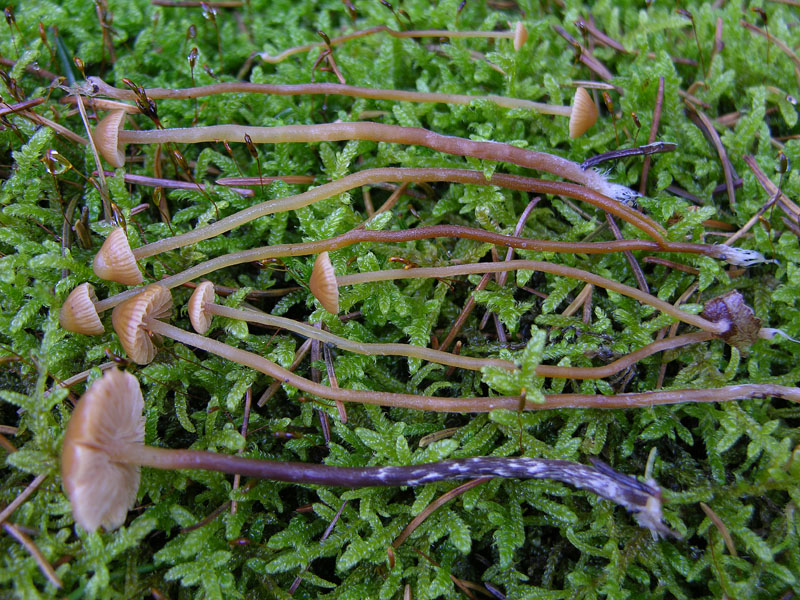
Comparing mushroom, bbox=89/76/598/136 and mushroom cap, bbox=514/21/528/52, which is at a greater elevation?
mushroom cap, bbox=514/21/528/52

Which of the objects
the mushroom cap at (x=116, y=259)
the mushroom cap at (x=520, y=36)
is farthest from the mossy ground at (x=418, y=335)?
the mushroom cap at (x=116, y=259)

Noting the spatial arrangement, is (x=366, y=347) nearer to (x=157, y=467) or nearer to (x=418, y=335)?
(x=418, y=335)

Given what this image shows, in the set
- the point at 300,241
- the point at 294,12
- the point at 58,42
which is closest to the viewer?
the point at 300,241

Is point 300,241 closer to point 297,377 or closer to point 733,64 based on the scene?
point 297,377

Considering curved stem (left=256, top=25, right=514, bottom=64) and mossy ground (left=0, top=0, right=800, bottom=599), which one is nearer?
mossy ground (left=0, top=0, right=800, bottom=599)

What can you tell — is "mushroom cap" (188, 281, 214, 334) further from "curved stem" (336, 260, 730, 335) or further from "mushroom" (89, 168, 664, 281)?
"curved stem" (336, 260, 730, 335)

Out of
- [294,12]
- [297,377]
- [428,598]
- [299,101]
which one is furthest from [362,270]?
[294,12]

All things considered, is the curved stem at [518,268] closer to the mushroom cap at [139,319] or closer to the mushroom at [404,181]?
the mushroom at [404,181]

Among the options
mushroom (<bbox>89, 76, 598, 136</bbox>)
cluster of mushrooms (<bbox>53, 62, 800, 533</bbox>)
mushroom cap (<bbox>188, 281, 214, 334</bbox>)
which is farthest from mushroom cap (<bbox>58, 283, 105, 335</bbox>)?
mushroom (<bbox>89, 76, 598, 136</bbox>)
